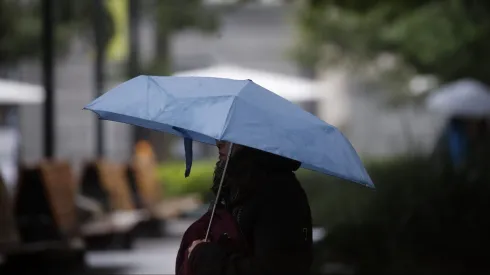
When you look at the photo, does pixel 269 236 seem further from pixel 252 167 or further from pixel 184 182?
pixel 184 182

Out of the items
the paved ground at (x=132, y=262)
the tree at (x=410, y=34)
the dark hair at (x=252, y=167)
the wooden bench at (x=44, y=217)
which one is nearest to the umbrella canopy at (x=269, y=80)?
the tree at (x=410, y=34)

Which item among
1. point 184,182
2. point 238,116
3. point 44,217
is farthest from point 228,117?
point 184,182

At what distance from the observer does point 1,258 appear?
1305 centimetres

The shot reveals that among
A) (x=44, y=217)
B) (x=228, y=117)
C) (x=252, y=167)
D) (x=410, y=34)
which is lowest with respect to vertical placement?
(x=44, y=217)

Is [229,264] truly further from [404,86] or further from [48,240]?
[404,86]

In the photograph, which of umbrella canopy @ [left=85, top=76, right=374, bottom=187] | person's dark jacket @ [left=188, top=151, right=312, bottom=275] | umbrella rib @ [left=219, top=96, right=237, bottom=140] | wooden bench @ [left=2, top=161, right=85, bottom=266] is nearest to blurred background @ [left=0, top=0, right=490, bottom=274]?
wooden bench @ [left=2, top=161, right=85, bottom=266]

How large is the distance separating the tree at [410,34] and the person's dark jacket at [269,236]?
33.7 ft

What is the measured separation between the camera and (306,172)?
22938 millimetres

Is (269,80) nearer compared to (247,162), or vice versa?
(247,162)

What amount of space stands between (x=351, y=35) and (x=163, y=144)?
640 cm

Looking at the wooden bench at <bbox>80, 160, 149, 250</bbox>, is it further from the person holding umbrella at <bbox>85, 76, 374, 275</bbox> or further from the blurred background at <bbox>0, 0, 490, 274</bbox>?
the person holding umbrella at <bbox>85, 76, 374, 275</bbox>

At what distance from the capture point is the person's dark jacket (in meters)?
4.74

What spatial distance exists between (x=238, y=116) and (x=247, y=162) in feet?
0.89

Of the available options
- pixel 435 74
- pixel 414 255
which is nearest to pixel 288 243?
pixel 414 255
